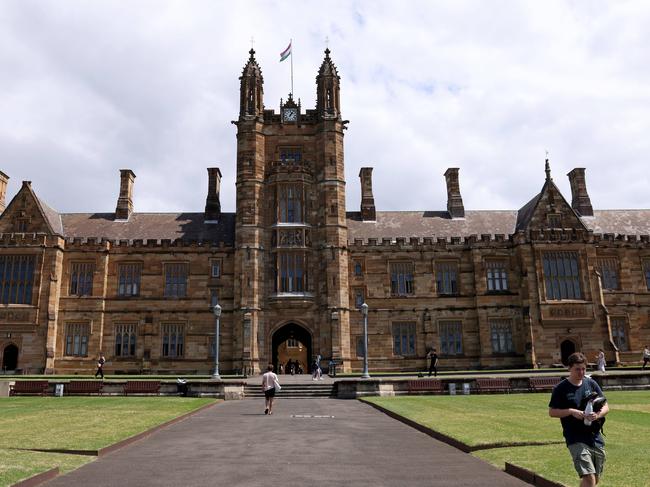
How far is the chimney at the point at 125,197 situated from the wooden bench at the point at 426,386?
3019 centimetres

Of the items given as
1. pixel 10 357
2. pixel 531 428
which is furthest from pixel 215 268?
pixel 531 428

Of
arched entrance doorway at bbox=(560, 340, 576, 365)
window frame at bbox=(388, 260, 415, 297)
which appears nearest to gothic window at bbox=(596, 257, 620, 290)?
arched entrance doorway at bbox=(560, 340, 576, 365)

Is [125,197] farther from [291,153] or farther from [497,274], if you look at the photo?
[497,274]

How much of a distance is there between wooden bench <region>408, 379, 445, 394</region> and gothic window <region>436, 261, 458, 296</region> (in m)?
17.8

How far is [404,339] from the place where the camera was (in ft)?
133

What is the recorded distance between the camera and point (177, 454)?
1070 centimetres

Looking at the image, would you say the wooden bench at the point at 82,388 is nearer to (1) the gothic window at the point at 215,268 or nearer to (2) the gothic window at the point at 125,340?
(2) the gothic window at the point at 125,340

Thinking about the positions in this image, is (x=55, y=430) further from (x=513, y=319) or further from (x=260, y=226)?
(x=513, y=319)

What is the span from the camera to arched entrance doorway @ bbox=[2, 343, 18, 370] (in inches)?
1500

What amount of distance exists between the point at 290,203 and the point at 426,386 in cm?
2038

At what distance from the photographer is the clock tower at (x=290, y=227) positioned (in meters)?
38.4

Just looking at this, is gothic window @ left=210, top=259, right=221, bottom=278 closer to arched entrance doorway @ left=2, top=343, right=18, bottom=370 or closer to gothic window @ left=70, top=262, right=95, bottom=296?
gothic window @ left=70, top=262, right=95, bottom=296

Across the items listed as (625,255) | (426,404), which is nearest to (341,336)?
(426,404)

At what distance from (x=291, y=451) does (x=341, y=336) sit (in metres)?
26.9
